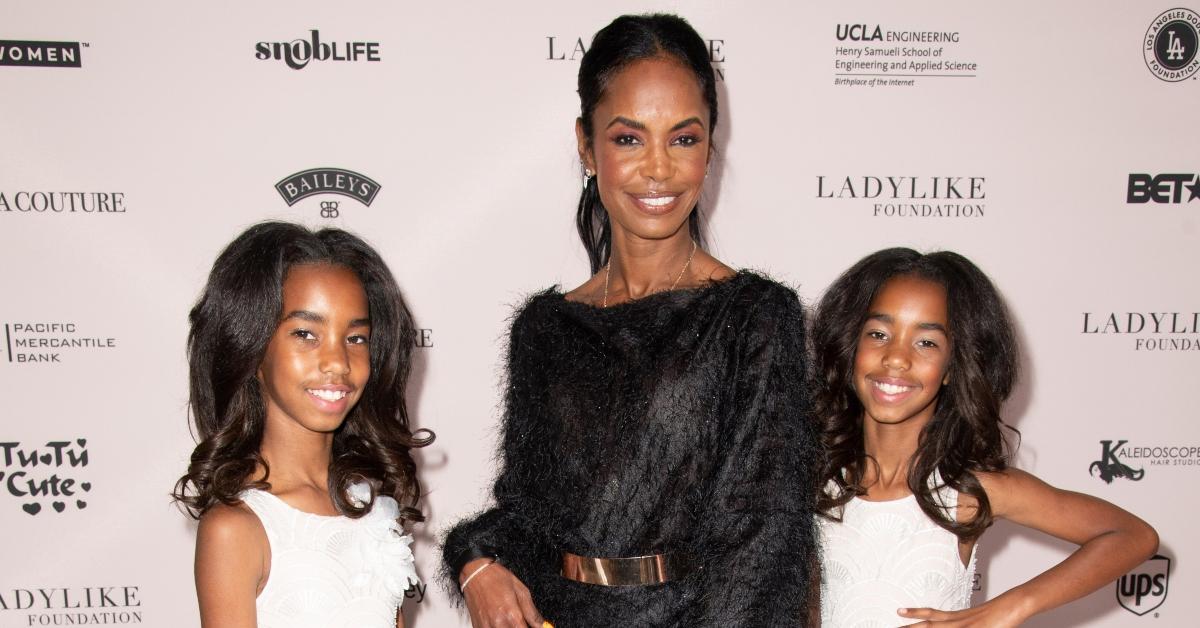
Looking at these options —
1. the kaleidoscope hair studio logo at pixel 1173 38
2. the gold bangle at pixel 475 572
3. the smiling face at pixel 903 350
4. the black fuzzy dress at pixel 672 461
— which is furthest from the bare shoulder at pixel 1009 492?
the kaleidoscope hair studio logo at pixel 1173 38

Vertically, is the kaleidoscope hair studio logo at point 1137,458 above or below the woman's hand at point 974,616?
below

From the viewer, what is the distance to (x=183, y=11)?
7.89 feet

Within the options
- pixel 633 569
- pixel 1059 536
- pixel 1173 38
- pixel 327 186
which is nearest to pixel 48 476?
pixel 327 186

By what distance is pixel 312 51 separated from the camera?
2434 millimetres

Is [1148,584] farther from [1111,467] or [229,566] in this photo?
[229,566]

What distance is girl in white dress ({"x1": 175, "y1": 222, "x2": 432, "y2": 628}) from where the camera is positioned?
1.31 metres

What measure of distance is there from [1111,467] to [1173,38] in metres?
1.44

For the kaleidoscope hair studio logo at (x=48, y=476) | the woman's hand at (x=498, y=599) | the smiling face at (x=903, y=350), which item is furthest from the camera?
the kaleidoscope hair studio logo at (x=48, y=476)

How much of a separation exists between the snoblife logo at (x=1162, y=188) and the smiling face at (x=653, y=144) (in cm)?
207

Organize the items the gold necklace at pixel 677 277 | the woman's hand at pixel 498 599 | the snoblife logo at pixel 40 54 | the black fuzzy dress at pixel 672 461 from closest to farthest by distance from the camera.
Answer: the black fuzzy dress at pixel 672 461
the woman's hand at pixel 498 599
the gold necklace at pixel 677 277
the snoblife logo at pixel 40 54

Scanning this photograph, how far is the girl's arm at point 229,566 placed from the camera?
125 cm

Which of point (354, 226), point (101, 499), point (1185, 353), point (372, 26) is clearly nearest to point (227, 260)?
point (354, 226)

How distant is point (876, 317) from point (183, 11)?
222 centimetres

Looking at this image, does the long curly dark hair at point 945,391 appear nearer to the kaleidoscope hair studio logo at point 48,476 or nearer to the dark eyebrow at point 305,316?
the dark eyebrow at point 305,316
